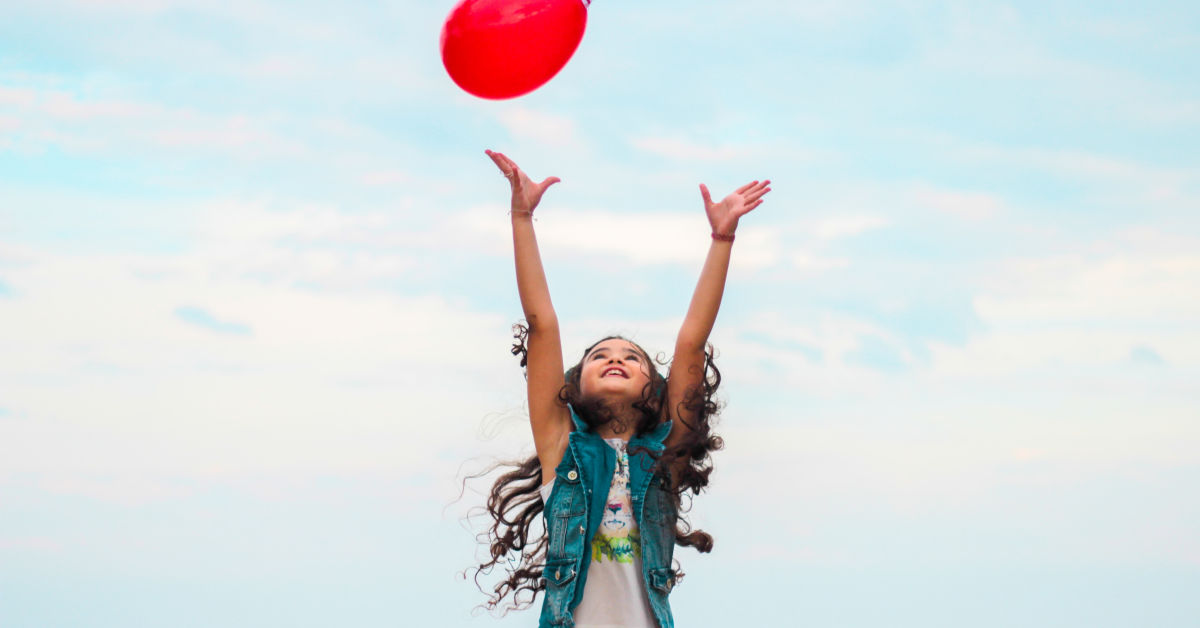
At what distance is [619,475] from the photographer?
5789 millimetres

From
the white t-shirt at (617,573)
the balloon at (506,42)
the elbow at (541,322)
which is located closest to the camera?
the white t-shirt at (617,573)

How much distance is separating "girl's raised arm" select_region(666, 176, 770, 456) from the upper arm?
A: 18.9 inches

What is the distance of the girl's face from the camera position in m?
5.93

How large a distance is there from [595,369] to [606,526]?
0.70 m

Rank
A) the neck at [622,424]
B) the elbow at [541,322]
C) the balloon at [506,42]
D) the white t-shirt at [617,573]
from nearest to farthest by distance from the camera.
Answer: the white t-shirt at [617,573] → the balloon at [506,42] → the elbow at [541,322] → the neck at [622,424]

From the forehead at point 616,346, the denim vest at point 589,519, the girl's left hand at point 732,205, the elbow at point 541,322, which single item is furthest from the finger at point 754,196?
the denim vest at point 589,519

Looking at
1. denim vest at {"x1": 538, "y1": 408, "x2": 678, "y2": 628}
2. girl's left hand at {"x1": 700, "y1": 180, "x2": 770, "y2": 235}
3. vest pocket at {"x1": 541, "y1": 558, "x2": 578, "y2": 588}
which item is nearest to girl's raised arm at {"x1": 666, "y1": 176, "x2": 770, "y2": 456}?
girl's left hand at {"x1": 700, "y1": 180, "x2": 770, "y2": 235}

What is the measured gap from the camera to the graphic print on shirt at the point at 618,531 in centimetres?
565

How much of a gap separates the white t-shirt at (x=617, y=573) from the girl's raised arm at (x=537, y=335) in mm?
205

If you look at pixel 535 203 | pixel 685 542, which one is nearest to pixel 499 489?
pixel 685 542

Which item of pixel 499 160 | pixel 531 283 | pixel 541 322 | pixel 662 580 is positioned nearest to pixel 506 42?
pixel 499 160

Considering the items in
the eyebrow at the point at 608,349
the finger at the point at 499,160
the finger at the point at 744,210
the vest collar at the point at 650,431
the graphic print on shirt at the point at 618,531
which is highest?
the finger at the point at 499,160

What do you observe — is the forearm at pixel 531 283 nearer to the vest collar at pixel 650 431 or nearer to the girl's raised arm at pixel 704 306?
the vest collar at pixel 650 431

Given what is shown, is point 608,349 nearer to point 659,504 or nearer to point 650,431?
point 650,431
